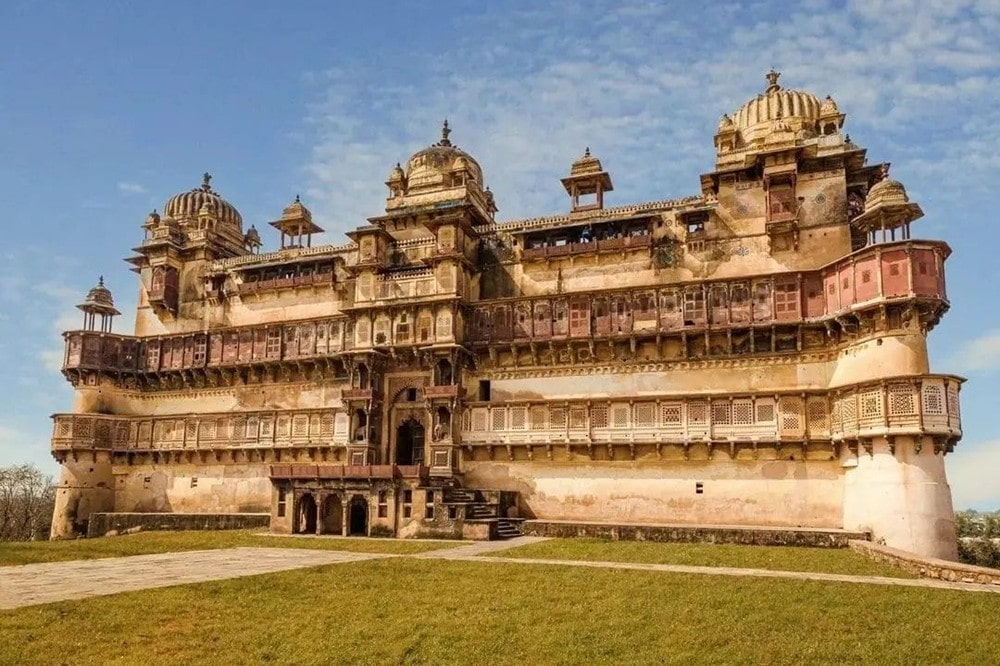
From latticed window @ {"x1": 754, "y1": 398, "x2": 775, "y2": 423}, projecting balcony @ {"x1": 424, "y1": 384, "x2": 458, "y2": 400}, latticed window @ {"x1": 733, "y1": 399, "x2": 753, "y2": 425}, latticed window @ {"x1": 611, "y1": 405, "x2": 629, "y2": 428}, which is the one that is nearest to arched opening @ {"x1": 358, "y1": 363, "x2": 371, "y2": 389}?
projecting balcony @ {"x1": 424, "y1": 384, "x2": 458, "y2": 400}

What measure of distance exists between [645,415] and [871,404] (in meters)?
8.11

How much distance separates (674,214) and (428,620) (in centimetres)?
2521

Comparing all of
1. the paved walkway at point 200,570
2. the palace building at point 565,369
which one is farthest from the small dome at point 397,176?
the paved walkway at point 200,570

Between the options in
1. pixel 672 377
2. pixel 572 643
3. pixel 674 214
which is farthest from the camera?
pixel 674 214

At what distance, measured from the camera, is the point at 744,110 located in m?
35.3

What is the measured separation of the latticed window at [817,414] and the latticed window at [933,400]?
3.64 meters

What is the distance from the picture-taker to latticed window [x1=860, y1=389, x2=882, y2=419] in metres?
25.0

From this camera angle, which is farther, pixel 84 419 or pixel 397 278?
pixel 84 419

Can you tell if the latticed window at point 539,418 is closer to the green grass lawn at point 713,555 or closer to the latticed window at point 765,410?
the green grass lawn at point 713,555

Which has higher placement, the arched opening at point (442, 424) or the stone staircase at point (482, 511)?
the arched opening at point (442, 424)

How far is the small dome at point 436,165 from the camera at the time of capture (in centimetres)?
4031

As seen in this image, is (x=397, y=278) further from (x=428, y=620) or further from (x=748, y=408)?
(x=428, y=620)

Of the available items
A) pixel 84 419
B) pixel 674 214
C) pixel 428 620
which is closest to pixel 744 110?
pixel 674 214

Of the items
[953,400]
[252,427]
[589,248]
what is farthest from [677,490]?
[252,427]
